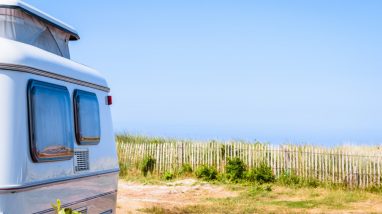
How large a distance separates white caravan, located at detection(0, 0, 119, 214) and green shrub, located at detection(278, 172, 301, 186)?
11.6 meters

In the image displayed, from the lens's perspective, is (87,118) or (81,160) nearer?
(81,160)

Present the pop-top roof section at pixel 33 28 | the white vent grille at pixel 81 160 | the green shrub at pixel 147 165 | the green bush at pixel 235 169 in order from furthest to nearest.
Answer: the green shrub at pixel 147 165
the green bush at pixel 235 169
the white vent grille at pixel 81 160
the pop-top roof section at pixel 33 28

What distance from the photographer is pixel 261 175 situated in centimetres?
1875

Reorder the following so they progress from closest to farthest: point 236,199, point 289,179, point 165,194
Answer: point 236,199
point 165,194
point 289,179

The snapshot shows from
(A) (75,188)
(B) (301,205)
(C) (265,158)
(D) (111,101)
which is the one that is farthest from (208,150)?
(A) (75,188)

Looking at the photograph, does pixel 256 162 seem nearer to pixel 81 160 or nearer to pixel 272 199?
pixel 272 199

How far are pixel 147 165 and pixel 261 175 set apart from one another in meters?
4.76

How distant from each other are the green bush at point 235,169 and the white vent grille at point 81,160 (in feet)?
42.3

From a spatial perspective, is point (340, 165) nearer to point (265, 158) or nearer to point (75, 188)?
point (265, 158)

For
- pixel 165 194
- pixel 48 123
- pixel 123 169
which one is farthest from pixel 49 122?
pixel 123 169

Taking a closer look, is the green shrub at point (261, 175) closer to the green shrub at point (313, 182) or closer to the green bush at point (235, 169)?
the green bush at point (235, 169)

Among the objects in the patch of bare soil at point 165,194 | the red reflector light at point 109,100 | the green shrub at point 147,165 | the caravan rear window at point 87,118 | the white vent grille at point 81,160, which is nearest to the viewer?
the white vent grille at point 81,160

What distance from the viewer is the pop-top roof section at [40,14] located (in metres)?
5.73

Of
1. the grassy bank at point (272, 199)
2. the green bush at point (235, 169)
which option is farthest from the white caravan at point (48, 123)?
the green bush at point (235, 169)
